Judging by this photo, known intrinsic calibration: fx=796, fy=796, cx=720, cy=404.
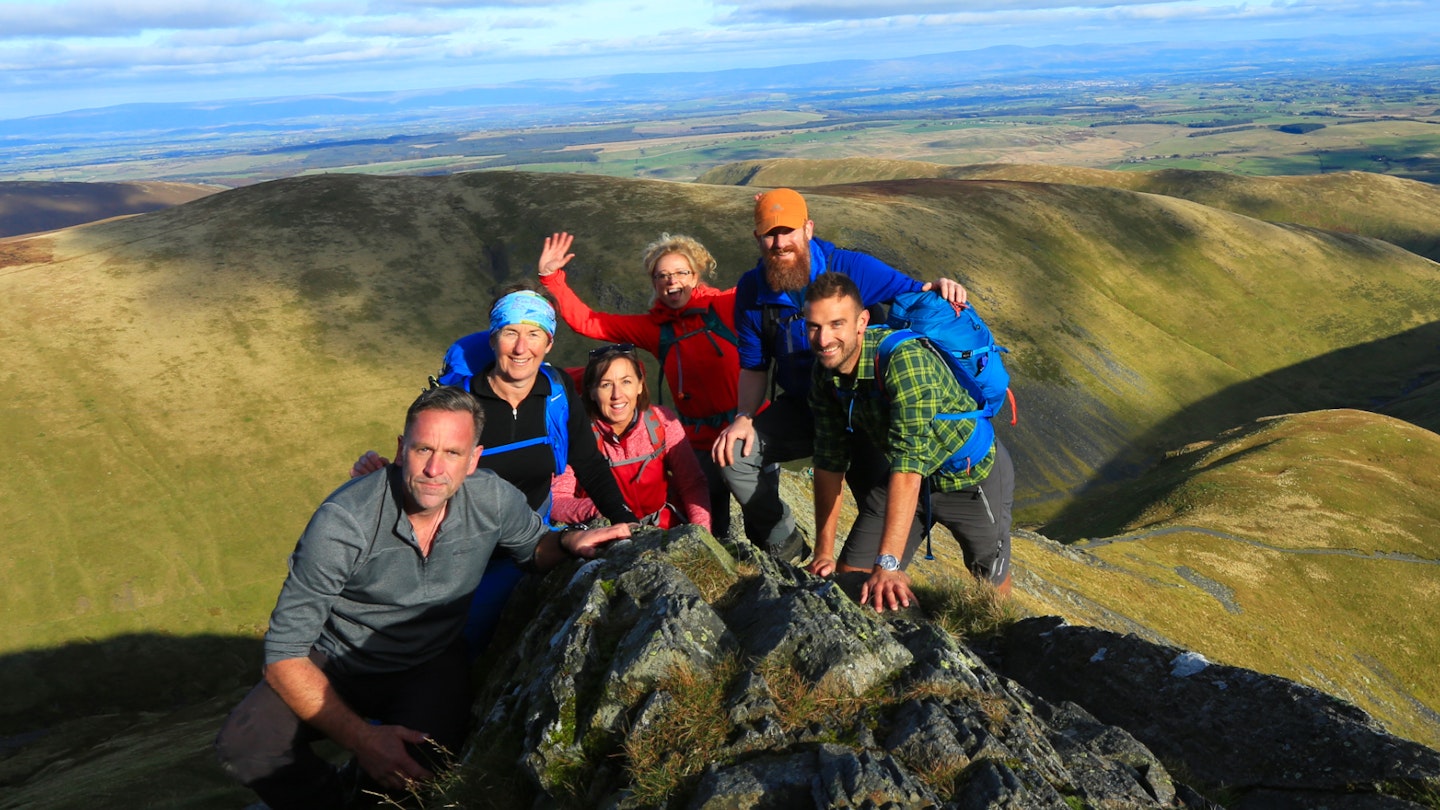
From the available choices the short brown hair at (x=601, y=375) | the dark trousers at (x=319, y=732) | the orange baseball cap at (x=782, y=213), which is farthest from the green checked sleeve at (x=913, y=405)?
the dark trousers at (x=319, y=732)

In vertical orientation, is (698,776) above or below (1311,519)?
above

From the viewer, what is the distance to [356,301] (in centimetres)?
8975

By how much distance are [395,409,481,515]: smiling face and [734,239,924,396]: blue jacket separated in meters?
5.56

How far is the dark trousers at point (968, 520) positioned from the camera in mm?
11734

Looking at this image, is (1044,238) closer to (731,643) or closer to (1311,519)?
(1311,519)

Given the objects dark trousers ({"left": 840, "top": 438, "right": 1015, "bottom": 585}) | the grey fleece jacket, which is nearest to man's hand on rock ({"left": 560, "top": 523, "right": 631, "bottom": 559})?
the grey fleece jacket

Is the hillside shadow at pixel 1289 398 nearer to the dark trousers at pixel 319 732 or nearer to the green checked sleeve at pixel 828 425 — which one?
the green checked sleeve at pixel 828 425

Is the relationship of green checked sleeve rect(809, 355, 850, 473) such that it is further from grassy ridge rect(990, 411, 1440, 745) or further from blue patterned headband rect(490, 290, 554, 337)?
grassy ridge rect(990, 411, 1440, 745)

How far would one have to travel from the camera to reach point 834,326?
898 cm

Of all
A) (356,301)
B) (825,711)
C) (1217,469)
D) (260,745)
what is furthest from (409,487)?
(356,301)

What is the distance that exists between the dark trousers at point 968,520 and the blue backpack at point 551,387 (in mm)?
4370

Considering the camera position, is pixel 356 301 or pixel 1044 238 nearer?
pixel 356 301

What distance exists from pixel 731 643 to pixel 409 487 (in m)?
Answer: 3.24

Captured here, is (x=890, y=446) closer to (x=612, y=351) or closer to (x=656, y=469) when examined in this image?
(x=656, y=469)
